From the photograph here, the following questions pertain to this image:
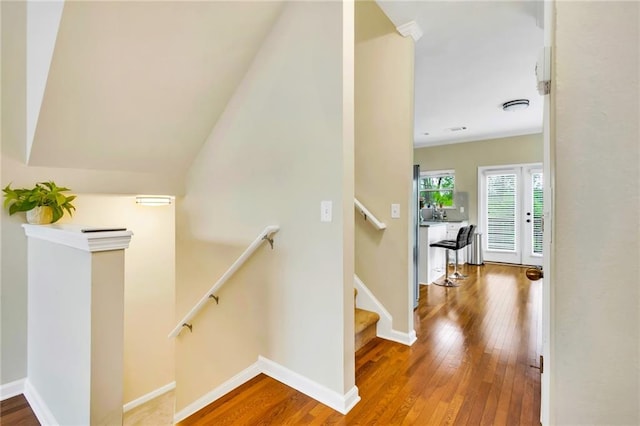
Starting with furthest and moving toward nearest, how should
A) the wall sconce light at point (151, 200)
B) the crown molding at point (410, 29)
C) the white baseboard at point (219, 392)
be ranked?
1. the wall sconce light at point (151, 200)
2. the crown molding at point (410, 29)
3. the white baseboard at point (219, 392)

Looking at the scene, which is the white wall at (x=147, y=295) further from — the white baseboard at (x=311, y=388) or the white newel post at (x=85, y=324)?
the white baseboard at (x=311, y=388)

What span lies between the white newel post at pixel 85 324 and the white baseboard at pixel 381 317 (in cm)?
199

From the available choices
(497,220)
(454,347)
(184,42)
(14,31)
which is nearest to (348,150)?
(184,42)

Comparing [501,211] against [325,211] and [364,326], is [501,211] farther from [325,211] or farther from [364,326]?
[325,211]

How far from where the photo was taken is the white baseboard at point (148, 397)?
11.0 feet

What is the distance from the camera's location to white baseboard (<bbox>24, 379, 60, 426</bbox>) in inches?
70.6

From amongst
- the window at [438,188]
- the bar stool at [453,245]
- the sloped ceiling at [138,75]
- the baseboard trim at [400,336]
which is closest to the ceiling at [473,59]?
the sloped ceiling at [138,75]

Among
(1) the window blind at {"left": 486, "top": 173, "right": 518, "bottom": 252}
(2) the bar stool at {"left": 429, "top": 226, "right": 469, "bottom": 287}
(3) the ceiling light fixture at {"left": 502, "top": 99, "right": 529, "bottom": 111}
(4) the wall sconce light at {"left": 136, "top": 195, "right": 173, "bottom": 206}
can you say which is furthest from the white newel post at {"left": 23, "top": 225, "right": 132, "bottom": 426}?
(1) the window blind at {"left": 486, "top": 173, "right": 518, "bottom": 252}

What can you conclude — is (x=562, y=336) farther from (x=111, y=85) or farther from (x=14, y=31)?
(x=14, y=31)

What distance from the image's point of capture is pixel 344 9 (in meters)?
1.75

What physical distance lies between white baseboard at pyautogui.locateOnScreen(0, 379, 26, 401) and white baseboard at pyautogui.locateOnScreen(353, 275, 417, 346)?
8.81 ft

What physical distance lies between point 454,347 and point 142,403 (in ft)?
11.7

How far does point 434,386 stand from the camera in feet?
6.52

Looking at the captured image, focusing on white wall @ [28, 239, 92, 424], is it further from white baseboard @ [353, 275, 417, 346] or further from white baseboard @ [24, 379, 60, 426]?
white baseboard @ [353, 275, 417, 346]
